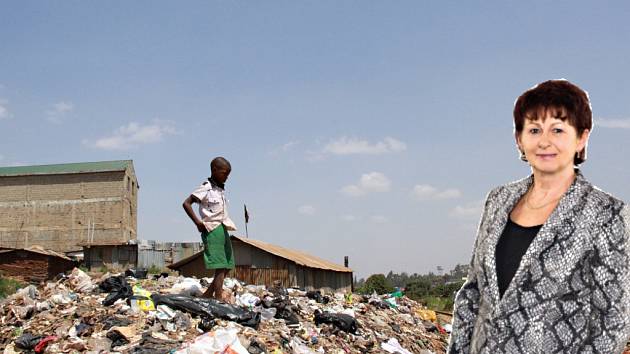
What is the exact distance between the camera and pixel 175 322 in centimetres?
760

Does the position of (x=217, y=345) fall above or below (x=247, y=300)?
below

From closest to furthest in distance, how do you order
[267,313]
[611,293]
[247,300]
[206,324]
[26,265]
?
[611,293], [206,324], [267,313], [247,300], [26,265]

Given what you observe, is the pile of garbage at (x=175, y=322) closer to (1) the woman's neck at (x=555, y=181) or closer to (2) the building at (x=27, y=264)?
(1) the woman's neck at (x=555, y=181)

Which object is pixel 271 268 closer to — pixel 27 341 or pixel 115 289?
pixel 115 289

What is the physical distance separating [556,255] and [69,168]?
34.7 meters

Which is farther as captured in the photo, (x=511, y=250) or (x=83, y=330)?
(x=83, y=330)

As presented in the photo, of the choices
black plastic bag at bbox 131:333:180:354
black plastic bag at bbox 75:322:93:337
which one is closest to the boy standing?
black plastic bag at bbox 131:333:180:354

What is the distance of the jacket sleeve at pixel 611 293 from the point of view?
1.96m

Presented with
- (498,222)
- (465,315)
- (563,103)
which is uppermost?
(563,103)

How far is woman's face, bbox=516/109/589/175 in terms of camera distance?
2082mm

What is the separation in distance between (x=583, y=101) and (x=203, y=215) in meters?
5.97

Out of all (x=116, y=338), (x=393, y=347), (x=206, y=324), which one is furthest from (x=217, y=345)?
(x=393, y=347)

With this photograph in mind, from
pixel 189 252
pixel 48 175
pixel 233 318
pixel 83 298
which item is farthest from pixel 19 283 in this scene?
pixel 233 318

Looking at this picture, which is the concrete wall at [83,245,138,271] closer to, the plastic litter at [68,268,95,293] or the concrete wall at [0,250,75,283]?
the concrete wall at [0,250,75,283]
